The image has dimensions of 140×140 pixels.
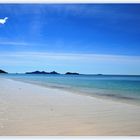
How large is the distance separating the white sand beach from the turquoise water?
155 millimetres

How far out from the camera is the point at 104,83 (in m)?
3.40

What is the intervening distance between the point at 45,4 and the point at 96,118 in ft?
2.88

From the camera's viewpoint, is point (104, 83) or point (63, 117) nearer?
point (63, 117)

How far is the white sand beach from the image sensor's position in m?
2.74

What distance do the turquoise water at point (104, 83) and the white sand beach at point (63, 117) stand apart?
0.15 meters

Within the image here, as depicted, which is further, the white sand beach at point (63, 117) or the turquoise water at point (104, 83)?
the turquoise water at point (104, 83)

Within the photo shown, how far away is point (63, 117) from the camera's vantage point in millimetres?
2896

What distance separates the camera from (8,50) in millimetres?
2920

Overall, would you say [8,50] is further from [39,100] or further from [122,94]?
[122,94]

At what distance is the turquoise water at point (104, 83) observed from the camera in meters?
3.13

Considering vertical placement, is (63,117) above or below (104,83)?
below

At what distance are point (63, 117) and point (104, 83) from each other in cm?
64

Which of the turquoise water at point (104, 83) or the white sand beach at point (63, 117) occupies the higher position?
the turquoise water at point (104, 83)

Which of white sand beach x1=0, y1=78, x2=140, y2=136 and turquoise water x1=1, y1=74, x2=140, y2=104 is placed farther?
turquoise water x1=1, y1=74, x2=140, y2=104
